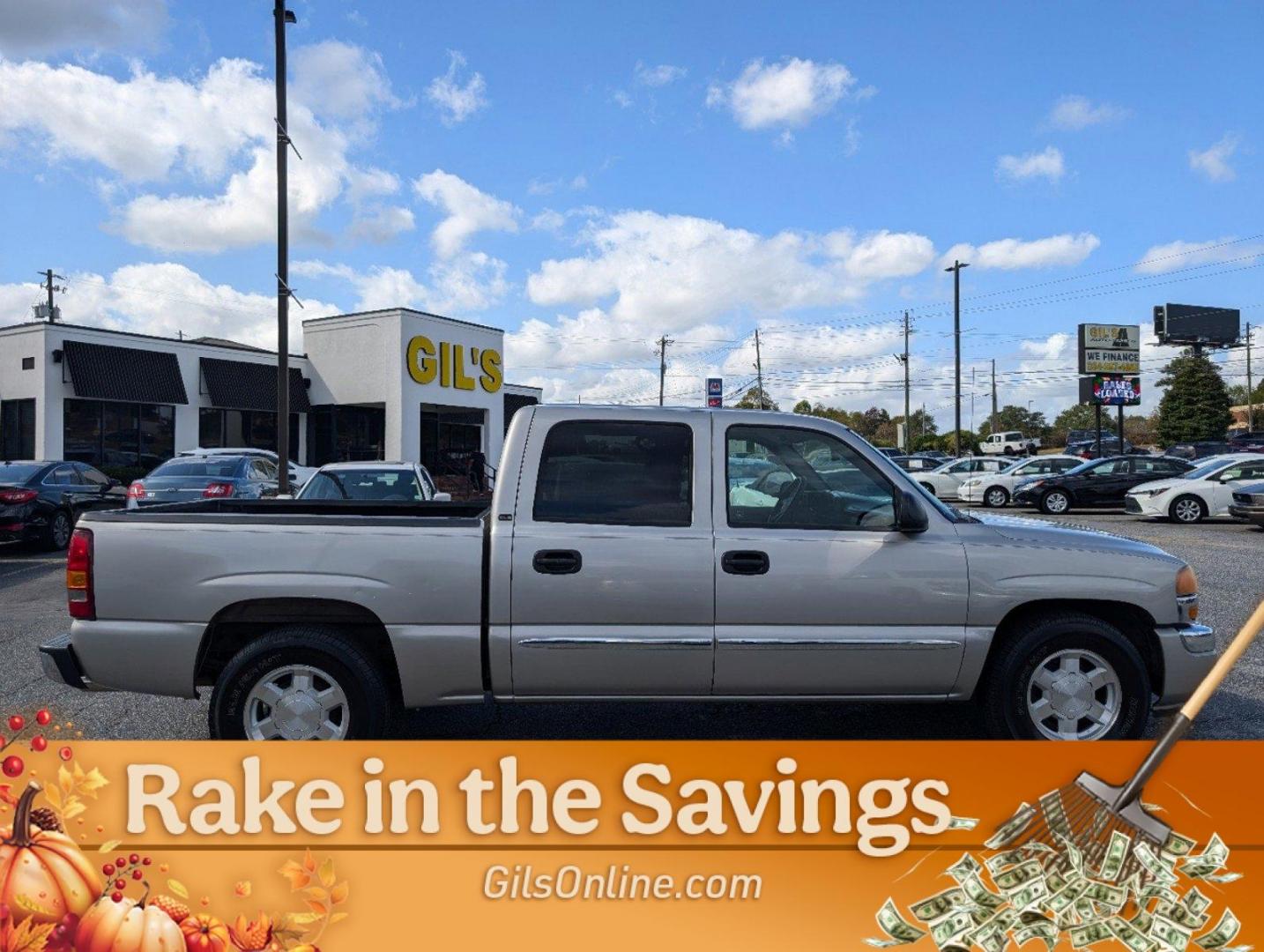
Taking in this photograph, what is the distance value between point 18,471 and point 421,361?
1556cm

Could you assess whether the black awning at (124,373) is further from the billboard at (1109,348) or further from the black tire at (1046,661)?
the billboard at (1109,348)

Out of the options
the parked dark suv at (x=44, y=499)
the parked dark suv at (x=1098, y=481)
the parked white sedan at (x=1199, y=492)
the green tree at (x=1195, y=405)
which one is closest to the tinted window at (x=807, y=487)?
the parked dark suv at (x=44, y=499)

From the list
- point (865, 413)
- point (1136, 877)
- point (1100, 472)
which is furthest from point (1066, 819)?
point (865, 413)

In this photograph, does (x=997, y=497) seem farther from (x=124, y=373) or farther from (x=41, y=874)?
(x=41, y=874)

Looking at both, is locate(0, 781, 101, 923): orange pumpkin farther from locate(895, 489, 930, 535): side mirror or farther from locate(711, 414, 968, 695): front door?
locate(895, 489, 930, 535): side mirror

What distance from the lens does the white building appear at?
77.7 feet

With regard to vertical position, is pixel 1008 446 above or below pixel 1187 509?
above

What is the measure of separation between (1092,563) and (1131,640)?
1.60 ft

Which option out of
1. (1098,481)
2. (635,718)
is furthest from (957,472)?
(635,718)

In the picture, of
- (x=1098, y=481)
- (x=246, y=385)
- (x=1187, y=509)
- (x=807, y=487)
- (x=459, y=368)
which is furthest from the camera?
(x=459, y=368)

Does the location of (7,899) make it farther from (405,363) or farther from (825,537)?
(405,363)

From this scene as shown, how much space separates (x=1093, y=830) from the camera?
2977 mm

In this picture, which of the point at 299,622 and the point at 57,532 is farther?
the point at 57,532

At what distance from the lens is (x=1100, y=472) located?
2275 centimetres
